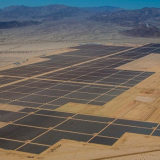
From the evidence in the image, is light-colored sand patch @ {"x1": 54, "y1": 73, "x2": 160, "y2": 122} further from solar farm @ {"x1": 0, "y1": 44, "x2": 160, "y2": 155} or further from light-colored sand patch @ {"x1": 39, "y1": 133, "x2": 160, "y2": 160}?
light-colored sand patch @ {"x1": 39, "y1": 133, "x2": 160, "y2": 160}

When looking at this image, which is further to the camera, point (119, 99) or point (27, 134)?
point (119, 99)

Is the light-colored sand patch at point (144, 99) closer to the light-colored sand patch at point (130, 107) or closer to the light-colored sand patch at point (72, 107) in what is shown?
the light-colored sand patch at point (130, 107)

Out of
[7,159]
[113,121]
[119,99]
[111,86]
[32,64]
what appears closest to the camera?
[7,159]

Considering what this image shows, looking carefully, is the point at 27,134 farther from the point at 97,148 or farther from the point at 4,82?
the point at 4,82

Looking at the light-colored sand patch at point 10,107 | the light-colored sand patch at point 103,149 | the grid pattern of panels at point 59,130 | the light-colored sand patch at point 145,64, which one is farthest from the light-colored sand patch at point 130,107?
the light-colored sand patch at point 145,64

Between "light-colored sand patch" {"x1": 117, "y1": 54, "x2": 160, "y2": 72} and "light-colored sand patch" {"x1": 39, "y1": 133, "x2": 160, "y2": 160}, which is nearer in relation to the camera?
"light-colored sand patch" {"x1": 39, "y1": 133, "x2": 160, "y2": 160}

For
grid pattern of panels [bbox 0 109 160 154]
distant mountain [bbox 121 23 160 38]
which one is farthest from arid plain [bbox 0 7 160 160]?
distant mountain [bbox 121 23 160 38]

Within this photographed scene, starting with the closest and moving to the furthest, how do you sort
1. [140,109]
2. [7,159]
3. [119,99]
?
[7,159]
[140,109]
[119,99]

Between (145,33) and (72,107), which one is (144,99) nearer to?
(72,107)

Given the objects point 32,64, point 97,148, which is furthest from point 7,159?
point 32,64
